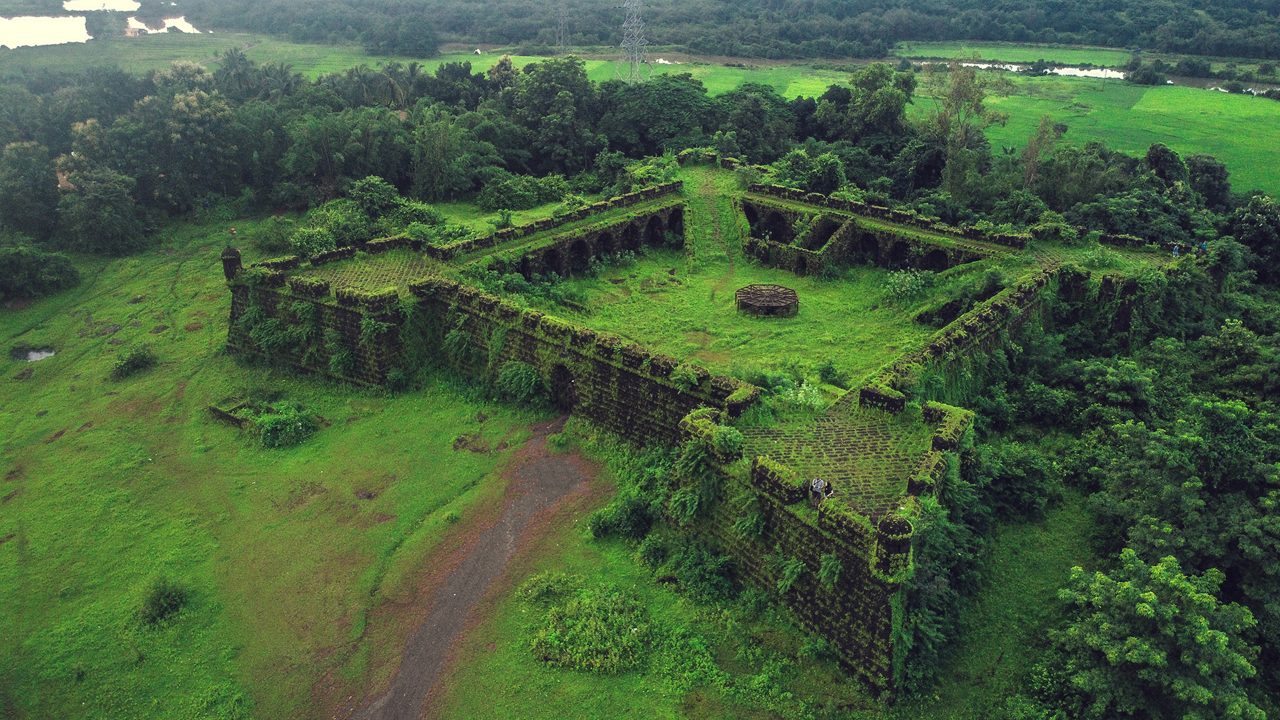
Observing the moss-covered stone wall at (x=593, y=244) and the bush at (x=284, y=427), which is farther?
the moss-covered stone wall at (x=593, y=244)

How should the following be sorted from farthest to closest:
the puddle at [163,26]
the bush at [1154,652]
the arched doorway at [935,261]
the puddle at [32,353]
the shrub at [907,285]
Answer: the puddle at [163,26], the arched doorway at [935,261], the puddle at [32,353], the shrub at [907,285], the bush at [1154,652]

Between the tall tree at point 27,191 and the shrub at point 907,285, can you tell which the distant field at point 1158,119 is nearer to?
the shrub at point 907,285

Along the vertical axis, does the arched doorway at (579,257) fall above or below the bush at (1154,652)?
above

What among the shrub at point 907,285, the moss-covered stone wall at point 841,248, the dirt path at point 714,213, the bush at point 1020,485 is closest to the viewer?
the bush at point 1020,485

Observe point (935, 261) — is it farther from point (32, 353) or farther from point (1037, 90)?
point (1037, 90)

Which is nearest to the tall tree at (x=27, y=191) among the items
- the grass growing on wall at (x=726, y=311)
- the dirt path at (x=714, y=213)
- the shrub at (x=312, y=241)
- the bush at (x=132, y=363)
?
the shrub at (x=312, y=241)

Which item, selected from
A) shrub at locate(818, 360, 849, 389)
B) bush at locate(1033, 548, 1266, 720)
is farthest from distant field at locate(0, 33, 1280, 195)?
bush at locate(1033, 548, 1266, 720)

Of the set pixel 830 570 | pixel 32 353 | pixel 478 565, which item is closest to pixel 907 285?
pixel 830 570

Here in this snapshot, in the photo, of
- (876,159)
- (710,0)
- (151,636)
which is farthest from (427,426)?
(710,0)
